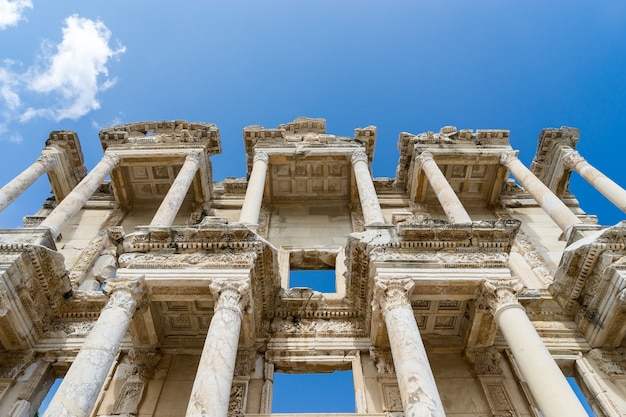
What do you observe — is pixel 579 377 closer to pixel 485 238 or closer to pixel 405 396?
pixel 485 238

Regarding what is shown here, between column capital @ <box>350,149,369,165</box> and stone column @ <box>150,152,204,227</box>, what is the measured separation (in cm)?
573

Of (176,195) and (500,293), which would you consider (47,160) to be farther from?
(500,293)

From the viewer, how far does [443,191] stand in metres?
14.4

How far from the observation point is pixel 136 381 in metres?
10.8

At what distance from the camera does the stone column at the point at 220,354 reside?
7488mm

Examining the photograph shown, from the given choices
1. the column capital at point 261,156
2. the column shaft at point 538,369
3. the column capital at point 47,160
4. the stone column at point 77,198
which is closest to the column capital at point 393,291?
the column shaft at point 538,369

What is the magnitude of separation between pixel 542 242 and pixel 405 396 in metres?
10.9

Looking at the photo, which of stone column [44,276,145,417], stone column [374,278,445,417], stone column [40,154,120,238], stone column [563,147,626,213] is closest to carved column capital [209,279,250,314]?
stone column [44,276,145,417]

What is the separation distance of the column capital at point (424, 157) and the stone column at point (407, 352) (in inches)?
304

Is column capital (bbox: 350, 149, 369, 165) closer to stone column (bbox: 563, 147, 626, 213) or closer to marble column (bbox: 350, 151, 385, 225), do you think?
marble column (bbox: 350, 151, 385, 225)

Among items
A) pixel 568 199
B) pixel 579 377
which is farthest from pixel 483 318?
pixel 568 199

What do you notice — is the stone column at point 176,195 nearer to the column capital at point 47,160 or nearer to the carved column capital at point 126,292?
the carved column capital at point 126,292

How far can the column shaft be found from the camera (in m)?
7.40

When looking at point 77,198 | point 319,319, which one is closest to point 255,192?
point 319,319
